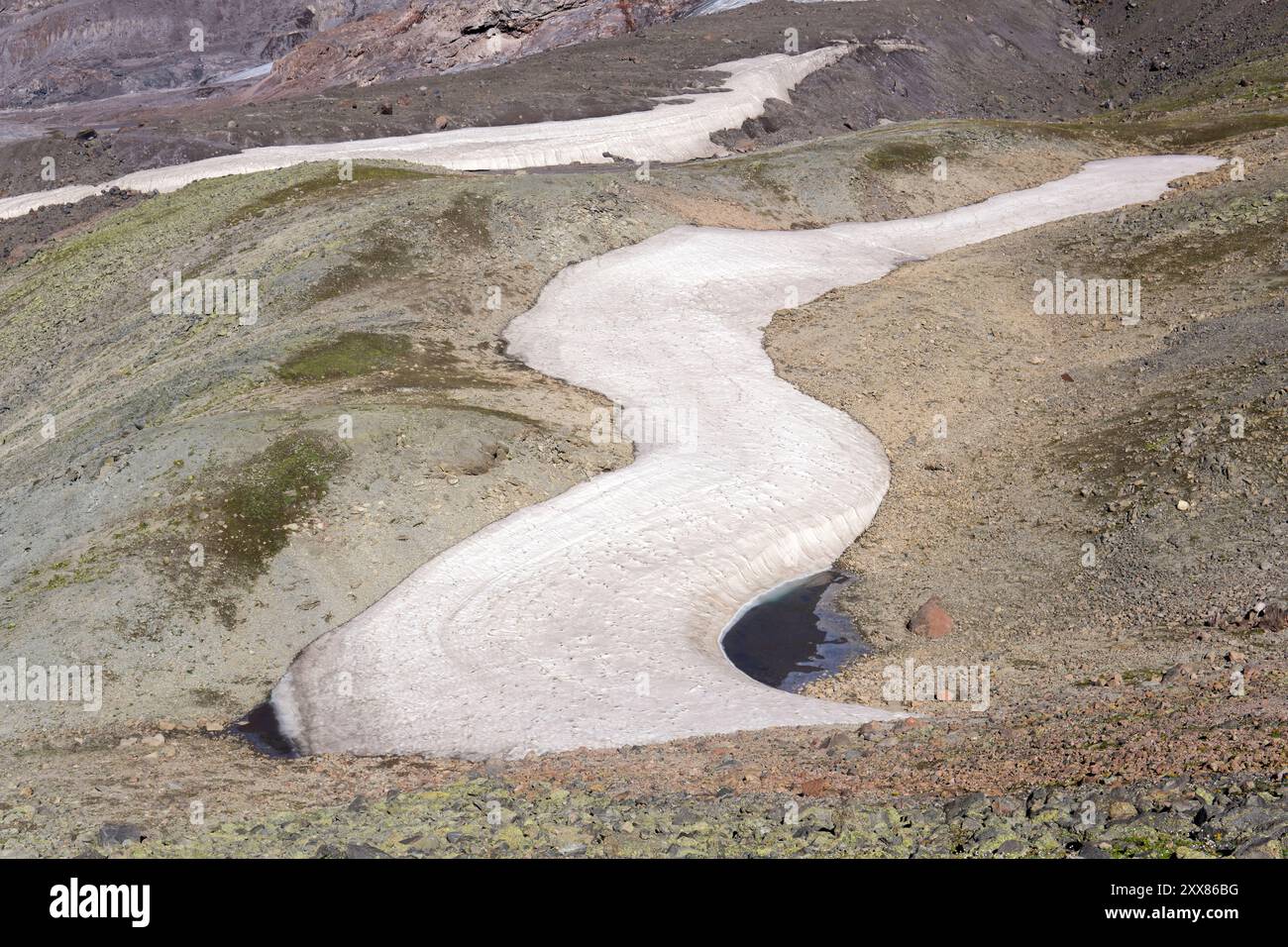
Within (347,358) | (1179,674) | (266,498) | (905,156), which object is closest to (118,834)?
(266,498)

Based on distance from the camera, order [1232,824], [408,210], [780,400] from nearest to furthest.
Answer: [1232,824]
[780,400]
[408,210]

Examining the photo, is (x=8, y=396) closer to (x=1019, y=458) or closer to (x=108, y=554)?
(x=108, y=554)

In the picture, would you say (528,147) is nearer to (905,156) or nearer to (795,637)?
(905,156)

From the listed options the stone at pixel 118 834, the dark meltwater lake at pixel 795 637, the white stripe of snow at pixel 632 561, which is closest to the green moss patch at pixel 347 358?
the white stripe of snow at pixel 632 561

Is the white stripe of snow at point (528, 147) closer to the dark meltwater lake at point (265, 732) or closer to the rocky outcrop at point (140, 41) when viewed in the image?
the dark meltwater lake at point (265, 732)

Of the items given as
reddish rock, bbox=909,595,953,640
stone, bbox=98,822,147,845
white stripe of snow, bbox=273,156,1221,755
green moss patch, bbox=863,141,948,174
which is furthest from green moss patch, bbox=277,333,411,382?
green moss patch, bbox=863,141,948,174

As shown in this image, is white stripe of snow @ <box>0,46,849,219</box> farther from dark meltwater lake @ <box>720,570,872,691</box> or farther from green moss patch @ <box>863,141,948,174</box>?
dark meltwater lake @ <box>720,570,872,691</box>

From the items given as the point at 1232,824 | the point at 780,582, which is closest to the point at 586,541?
the point at 780,582
